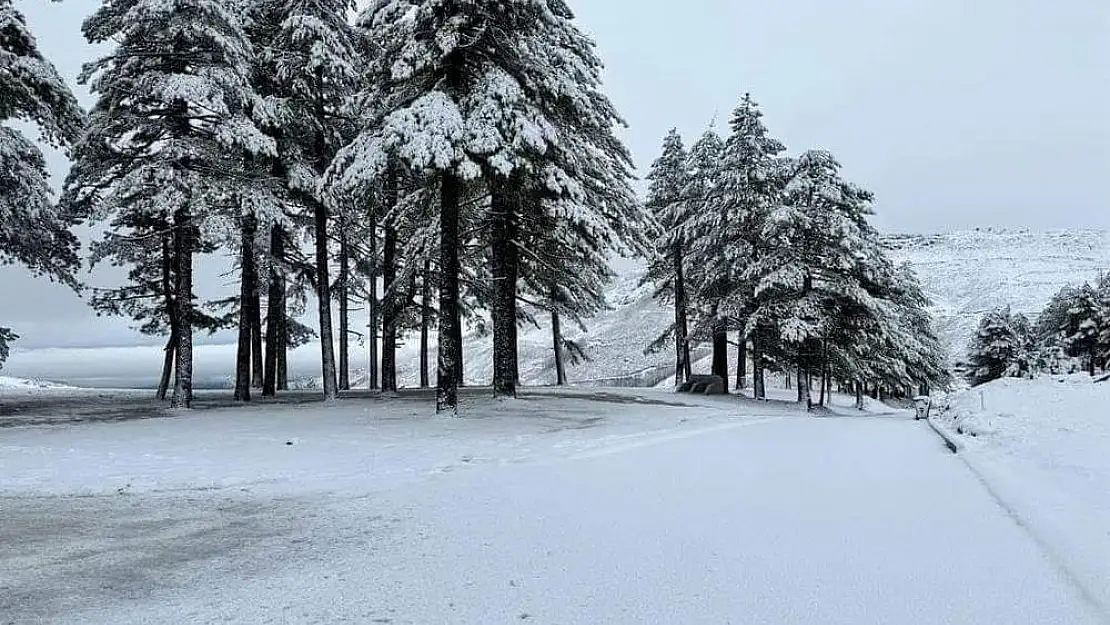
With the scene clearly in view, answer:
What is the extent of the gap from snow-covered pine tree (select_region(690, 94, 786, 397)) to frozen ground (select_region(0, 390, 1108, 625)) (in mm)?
16383

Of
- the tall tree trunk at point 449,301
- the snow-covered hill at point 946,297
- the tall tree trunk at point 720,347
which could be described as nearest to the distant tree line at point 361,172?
the tall tree trunk at point 449,301

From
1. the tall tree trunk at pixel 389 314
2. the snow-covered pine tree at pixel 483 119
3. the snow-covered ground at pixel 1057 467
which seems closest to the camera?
the snow-covered ground at pixel 1057 467

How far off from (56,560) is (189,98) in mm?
12736

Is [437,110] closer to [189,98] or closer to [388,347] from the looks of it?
[189,98]

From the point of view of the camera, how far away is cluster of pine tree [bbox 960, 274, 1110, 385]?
48500 millimetres

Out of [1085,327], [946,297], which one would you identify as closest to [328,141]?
[1085,327]

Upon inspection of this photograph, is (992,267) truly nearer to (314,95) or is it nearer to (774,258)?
(774,258)

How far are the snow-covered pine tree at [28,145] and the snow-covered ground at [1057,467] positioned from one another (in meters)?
17.4

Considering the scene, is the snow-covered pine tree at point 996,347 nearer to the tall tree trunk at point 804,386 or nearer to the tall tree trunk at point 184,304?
the tall tree trunk at point 804,386

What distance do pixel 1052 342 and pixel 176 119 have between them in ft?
242

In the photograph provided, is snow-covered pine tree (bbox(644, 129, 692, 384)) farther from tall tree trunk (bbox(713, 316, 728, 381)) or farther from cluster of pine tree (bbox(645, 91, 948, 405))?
tall tree trunk (bbox(713, 316, 728, 381))

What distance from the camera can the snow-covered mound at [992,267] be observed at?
300 ft

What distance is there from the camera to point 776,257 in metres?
23.6

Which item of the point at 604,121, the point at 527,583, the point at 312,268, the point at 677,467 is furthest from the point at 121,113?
the point at 527,583
